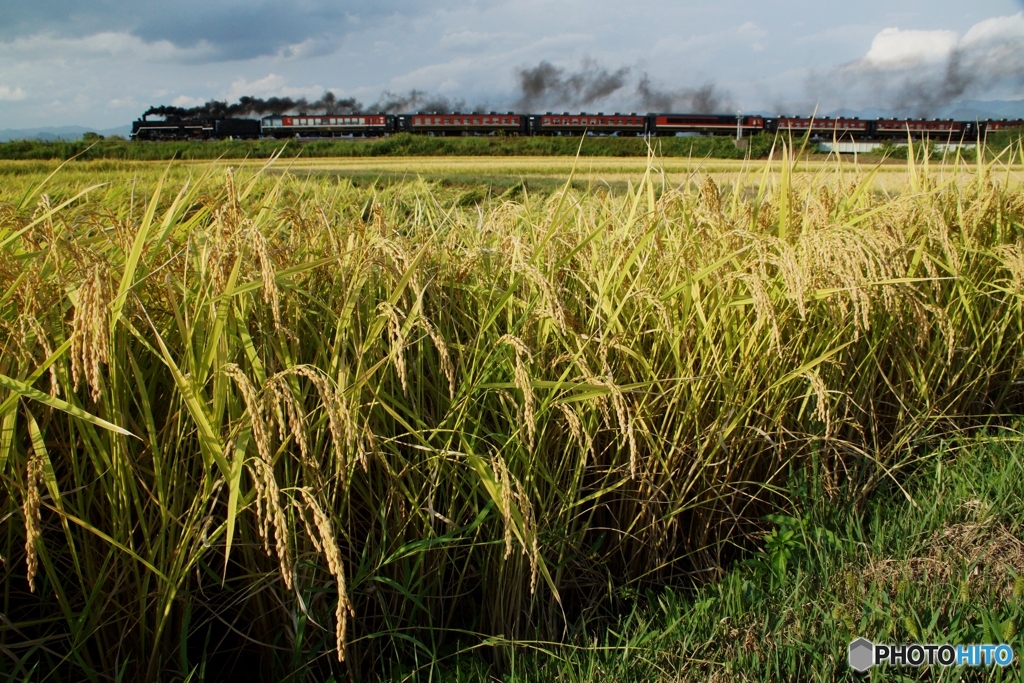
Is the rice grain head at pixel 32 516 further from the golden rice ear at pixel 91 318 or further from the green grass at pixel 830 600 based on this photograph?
the green grass at pixel 830 600

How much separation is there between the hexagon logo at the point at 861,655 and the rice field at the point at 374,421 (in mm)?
453

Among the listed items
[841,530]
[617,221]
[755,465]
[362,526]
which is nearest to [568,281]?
[617,221]

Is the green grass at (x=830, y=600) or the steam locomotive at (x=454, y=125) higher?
the steam locomotive at (x=454, y=125)

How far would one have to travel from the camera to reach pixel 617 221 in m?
2.12

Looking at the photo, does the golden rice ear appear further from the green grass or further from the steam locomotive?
the steam locomotive

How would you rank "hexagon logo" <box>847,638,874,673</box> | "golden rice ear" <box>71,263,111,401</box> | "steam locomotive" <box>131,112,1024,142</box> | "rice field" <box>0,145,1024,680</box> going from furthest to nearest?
1. "steam locomotive" <box>131,112,1024,142</box>
2. "hexagon logo" <box>847,638,874,673</box>
3. "rice field" <box>0,145,1024,680</box>
4. "golden rice ear" <box>71,263,111,401</box>

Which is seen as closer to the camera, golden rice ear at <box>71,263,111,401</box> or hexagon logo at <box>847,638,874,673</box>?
golden rice ear at <box>71,263,111,401</box>

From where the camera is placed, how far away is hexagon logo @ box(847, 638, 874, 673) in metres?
1.49

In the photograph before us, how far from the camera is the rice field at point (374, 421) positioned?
124 cm

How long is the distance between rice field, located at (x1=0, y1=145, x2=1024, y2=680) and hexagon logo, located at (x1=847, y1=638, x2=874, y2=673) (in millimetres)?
453

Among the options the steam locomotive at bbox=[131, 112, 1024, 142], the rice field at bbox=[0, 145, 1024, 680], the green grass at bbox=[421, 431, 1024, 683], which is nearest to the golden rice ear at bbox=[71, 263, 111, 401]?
the rice field at bbox=[0, 145, 1024, 680]

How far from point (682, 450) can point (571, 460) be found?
302 millimetres

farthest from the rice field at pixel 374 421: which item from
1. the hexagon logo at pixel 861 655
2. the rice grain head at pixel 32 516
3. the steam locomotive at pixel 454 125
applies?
the steam locomotive at pixel 454 125

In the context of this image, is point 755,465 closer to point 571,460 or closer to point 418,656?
point 571,460
